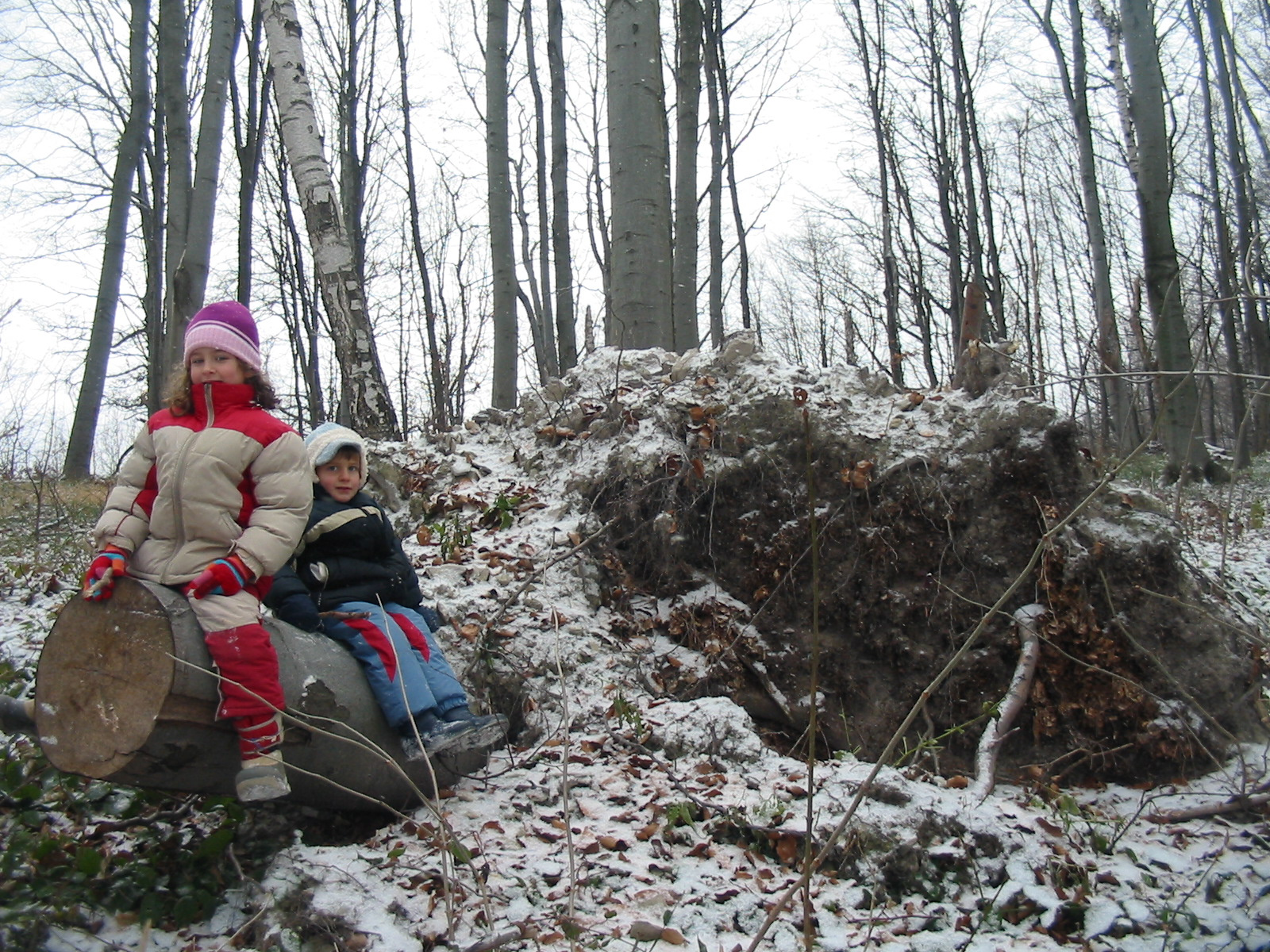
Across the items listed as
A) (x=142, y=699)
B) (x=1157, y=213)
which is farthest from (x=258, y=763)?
(x=1157, y=213)

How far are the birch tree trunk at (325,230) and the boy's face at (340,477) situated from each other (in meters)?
3.17

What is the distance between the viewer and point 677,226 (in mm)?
10805

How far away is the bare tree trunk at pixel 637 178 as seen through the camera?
6.39 meters

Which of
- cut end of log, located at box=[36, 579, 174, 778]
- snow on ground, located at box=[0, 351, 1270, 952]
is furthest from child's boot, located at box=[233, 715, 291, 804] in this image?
snow on ground, located at box=[0, 351, 1270, 952]

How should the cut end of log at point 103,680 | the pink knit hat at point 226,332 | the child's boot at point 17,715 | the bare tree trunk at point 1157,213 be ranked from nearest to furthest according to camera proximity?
1. the cut end of log at point 103,680
2. the child's boot at point 17,715
3. the pink knit hat at point 226,332
4. the bare tree trunk at point 1157,213

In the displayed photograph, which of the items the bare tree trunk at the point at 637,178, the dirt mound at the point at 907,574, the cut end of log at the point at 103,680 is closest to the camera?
the cut end of log at the point at 103,680

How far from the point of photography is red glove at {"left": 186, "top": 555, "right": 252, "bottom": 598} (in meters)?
2.25

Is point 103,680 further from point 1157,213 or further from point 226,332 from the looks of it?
point 1157,213

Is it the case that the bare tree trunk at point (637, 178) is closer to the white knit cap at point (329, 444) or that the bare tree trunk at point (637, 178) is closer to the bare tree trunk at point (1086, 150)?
the white knit cap at point (329, 444)

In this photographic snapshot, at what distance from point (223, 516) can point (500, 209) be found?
30.4 feet

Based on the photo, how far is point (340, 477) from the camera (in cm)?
305

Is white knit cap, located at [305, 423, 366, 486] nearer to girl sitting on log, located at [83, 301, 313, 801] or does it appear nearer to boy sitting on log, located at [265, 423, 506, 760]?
boy sitting on log, located at [265, 423, 506, 760]

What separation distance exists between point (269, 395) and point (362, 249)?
13.3 meters

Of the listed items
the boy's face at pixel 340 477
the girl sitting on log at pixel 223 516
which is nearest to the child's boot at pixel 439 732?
the girl sitting on log at pixel 223 516
